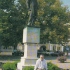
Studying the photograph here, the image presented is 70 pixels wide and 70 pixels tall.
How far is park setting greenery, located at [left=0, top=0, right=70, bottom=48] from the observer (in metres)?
49.4

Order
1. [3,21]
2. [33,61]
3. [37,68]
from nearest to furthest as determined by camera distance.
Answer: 1. [37,68]
2. [33,61]
3. [3,21]

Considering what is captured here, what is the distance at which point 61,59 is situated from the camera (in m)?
36.8

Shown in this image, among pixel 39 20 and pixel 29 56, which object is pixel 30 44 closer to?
pixel 29 56

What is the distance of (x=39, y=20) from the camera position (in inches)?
2144

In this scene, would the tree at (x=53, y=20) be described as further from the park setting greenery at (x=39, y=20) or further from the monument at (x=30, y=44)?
the monument at (x=30, y=44)

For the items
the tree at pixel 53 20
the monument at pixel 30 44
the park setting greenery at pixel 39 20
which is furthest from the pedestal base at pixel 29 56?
the tree at pixel 53 20

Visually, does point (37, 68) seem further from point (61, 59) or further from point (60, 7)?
point (60, 7)

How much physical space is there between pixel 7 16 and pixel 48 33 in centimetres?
928

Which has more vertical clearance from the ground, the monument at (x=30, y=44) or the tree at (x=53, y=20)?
the tree at (x=53, y=20)

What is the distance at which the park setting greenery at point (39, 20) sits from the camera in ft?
162

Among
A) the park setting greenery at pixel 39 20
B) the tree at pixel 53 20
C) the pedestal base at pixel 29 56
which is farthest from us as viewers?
the tree at pixel 53 20

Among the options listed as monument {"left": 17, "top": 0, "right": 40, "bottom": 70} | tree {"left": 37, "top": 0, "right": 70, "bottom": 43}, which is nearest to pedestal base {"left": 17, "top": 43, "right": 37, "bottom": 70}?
monument {"left": 17, "top": 0, "right": 40, "bottom": 70}

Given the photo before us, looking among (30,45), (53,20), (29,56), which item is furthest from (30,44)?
(53,20)

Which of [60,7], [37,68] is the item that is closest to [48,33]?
[60,7]
